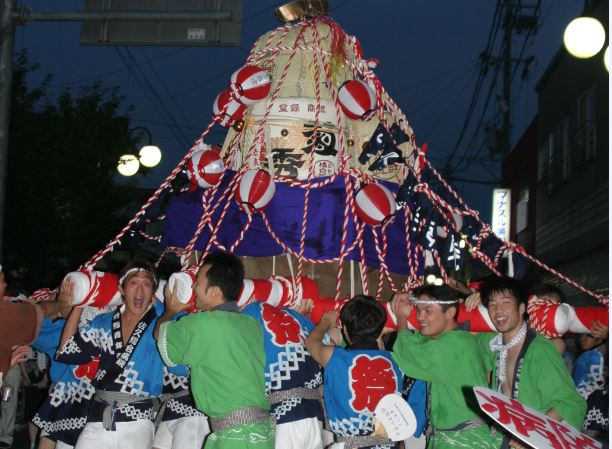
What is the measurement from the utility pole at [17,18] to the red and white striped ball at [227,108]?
102 centimetres

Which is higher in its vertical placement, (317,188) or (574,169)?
(574,169)

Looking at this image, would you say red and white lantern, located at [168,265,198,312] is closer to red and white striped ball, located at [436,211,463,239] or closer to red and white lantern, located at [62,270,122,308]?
red and white lantern, located at [62,270,122,308]

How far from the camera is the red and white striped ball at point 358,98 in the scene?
7.29 m

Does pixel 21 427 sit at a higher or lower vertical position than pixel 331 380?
lower

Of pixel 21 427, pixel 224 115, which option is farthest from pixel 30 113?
pixel 224 115

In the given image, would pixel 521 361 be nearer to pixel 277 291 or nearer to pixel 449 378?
pixel 449 378

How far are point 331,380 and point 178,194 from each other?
4259 mm

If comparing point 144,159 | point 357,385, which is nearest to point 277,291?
point 357,385

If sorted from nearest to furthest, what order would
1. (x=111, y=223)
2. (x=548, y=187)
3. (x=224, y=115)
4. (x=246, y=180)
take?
1. (x=246, y=180)
2. (x=224, y=115)
3. (x=111, y=223)
4. (x=548, y=187)

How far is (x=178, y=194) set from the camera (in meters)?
8.16

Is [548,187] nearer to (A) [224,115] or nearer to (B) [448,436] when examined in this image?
(A) [224,115]

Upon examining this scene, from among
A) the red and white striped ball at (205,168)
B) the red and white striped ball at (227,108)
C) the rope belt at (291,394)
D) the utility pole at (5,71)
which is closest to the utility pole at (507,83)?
the red and white striped ball at (227,108)

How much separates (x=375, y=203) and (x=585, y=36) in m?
2.39

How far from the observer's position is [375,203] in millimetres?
7059
